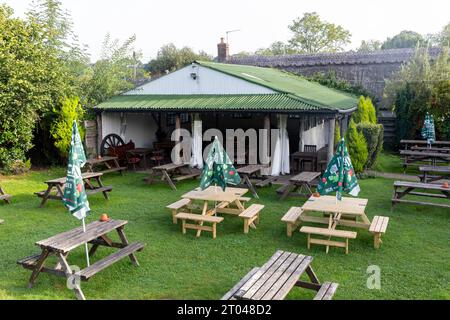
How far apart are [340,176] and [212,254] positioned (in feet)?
8.52

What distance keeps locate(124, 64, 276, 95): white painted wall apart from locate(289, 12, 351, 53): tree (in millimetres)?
36853

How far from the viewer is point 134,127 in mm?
16359

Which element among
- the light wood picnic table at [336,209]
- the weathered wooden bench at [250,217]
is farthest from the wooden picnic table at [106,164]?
the light wood picnic table at [336,209]

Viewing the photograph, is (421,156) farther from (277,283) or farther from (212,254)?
(277,283)

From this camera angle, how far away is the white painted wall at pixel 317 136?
1616 centimetres

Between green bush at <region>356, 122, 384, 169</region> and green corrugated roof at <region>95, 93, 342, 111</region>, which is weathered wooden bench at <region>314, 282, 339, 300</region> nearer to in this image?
green corrugated roof at <region>95, 93, 342, 111</region>

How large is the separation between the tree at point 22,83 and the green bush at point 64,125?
17.7 inches

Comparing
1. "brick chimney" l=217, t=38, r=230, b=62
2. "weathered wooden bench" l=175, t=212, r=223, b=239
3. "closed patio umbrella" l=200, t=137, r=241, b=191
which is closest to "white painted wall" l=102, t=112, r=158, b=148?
"closed patio umbrella" l=200, t=137, r=241, b=191

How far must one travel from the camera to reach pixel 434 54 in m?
22.8

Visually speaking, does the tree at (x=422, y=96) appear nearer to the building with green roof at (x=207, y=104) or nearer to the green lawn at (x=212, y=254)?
the building with green roof at (x=207, y=104)

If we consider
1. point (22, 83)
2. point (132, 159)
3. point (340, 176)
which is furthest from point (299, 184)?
point (22, 83)
